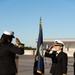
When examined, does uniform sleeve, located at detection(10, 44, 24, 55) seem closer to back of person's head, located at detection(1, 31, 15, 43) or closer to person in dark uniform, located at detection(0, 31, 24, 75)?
person in dark uniform, located at detection(0, 31, 24, 75)

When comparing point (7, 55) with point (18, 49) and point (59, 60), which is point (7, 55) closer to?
point (18, 49)

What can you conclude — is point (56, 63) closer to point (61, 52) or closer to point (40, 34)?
point (61, 52)

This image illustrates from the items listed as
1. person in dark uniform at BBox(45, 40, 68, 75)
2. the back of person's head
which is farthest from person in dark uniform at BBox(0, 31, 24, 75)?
person in dark uniform at BBox(45, 40, 68, 75)

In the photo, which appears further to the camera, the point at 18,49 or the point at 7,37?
the point at 7,37

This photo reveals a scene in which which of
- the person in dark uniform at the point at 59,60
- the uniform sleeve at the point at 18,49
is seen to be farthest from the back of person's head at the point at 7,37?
the person in dark uniform at the point at 59,60

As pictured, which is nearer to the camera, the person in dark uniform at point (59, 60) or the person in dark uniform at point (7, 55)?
the person in dark uniform at point (7, 55)

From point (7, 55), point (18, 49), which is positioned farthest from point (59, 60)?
point (18, 49)

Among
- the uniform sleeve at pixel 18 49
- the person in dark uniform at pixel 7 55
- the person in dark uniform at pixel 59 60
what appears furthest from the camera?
the person in dark uniform at pixel 59 60

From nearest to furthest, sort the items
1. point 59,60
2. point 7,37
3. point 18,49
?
point 18,49 → point 7,37 → point 59,60

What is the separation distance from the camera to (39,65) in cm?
714

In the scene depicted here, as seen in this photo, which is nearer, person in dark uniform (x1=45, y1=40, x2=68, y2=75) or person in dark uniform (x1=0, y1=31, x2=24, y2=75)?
person in dark uniform (x1=0, y1=31, x2=24, y2=75)

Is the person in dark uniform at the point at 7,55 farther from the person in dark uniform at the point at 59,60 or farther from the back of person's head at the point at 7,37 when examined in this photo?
the person in dark uniform at the point at 59,60

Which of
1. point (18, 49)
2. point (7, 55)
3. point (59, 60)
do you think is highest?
point (18, 49)

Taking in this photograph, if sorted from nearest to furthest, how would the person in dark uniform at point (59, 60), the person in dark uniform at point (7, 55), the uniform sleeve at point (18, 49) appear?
the uniform sleeve at point (18, 49) → the person in dark uniform at point (7, 55) → the person in dark uniform at point (59, 60)
